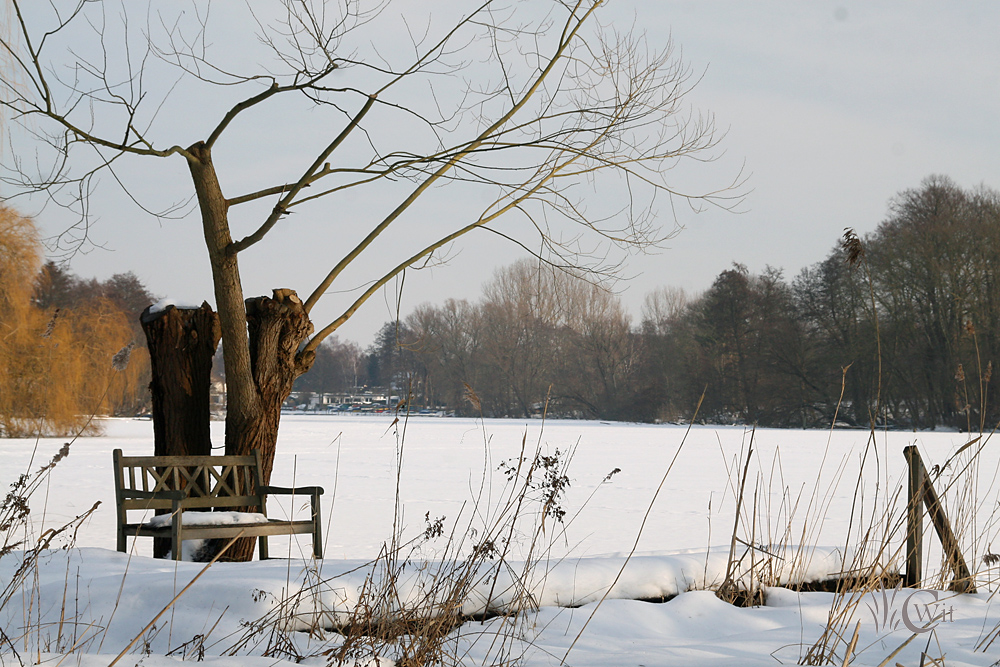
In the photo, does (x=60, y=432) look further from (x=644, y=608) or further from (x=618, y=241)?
(x=644, y=608)

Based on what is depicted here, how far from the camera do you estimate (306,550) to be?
6.04 m

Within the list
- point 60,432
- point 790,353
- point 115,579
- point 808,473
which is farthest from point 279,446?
point 790,353

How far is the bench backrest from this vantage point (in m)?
4.56

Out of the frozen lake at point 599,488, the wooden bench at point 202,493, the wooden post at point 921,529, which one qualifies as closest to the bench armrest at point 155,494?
the wooden bench at point 202,493

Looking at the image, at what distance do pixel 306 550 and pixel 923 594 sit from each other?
13.1ft

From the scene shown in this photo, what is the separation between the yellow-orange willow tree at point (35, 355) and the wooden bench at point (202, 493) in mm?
14433

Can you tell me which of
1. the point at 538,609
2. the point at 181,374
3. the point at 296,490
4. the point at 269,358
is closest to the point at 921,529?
the point at 538,609

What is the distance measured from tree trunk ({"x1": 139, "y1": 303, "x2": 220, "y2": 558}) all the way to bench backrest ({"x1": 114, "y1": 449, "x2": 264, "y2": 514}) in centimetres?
18

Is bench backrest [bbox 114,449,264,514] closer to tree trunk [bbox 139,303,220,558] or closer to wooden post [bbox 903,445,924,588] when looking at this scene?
tree trunk [bbox 139,303,220,558]

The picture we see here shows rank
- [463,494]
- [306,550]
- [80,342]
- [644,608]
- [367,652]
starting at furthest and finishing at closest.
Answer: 1. [80,342]
2. [463,494]
3. [306,550]
4. [644,608]
5. [367,652]

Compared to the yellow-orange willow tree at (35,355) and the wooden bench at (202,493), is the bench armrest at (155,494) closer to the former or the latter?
the wooden bench at (202,493)

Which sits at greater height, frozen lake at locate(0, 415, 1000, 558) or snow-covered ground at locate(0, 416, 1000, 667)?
snow-covered ground at locate(0, 416, 1000, 667)

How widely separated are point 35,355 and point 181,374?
703 inches

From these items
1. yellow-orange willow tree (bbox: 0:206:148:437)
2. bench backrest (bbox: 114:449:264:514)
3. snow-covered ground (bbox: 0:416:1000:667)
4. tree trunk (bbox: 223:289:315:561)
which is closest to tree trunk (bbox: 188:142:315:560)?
tree trunk (bbox: 223:289:315:561)
